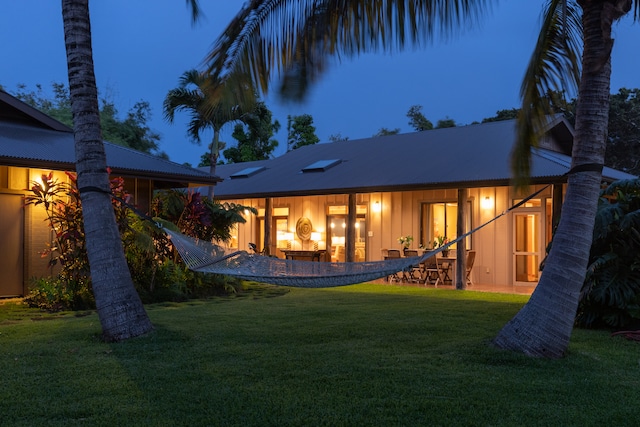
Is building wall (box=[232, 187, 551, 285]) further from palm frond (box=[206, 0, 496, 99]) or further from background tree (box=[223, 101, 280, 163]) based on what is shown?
background tree (box=[223, 101, 280, 163])

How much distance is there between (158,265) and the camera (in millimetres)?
9508

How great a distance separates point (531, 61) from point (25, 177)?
25.7 ft

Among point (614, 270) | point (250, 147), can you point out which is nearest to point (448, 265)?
point (614, 270)

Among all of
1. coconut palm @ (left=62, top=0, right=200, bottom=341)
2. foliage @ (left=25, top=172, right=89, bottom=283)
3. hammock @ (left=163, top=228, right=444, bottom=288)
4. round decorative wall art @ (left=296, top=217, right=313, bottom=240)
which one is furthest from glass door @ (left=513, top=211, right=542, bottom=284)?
coconut palm @ (left=62, top=0, right=200, bottom=341)

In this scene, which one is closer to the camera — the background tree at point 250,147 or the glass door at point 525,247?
the glass door at point 525,247

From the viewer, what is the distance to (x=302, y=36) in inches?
235

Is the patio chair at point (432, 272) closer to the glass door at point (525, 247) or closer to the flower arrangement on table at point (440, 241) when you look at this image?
the flower arrangement on table at point (440, 241)

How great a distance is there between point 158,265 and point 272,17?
4984 millimetres

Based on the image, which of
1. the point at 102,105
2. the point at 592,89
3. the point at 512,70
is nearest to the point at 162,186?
the point at 592,89

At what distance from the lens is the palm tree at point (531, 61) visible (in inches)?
193

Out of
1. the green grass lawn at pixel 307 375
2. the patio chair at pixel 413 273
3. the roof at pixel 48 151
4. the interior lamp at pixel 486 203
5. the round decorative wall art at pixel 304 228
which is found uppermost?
the roof at pixel 48 151

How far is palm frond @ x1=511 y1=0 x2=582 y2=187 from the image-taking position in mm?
5871

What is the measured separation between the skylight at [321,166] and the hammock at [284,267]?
9.57 metres

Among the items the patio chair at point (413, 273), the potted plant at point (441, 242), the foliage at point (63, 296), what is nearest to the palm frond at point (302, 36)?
the foliage at point (63, 296)
